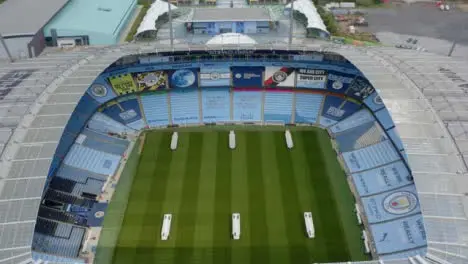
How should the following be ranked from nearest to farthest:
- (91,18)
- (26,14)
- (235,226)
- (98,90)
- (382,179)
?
1. (235,226)
2. (382,179)
3. (98,90)
4. (26,14)
5. (91,18)

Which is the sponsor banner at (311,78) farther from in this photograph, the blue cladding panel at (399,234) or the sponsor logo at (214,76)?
the blue cladding panel at (399,234)

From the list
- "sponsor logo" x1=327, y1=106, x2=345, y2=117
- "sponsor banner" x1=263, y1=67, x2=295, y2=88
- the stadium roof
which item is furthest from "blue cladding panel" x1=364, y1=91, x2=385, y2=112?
the stadium roof

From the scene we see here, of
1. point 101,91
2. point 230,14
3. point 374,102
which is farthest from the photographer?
point 230,14

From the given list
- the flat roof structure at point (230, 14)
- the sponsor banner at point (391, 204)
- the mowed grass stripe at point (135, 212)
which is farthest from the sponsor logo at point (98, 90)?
the sponsor banner at point (391, 204)

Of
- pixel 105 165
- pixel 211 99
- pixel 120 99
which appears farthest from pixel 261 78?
pixel 105 165

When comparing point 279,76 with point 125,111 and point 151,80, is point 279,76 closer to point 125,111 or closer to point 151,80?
point 151,80

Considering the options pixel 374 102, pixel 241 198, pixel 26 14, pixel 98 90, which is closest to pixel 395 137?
pixel 374 102

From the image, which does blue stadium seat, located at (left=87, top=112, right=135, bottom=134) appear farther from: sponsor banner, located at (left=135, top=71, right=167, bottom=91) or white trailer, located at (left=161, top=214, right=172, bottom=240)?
white trailer, located at (left=161, top=214, right=172, bottom=240)
